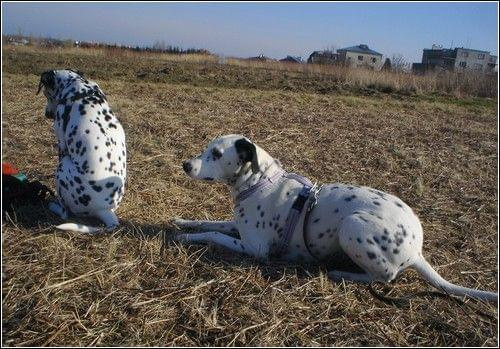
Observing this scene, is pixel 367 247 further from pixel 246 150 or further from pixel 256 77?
pixel 256 77

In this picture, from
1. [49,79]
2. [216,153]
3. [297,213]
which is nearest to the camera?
[297,213]

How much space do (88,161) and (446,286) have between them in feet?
13.1

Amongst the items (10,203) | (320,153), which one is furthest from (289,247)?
(320,153)

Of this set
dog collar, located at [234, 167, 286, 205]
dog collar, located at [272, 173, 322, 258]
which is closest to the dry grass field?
→ dog collar, located at [272, 173, 322, 258]

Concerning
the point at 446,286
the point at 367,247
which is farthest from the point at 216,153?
the point at 446,286

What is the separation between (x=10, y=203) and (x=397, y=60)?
2674cm

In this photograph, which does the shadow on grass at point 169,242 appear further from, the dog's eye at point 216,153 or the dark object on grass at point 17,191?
the dog's eye at point 216,153

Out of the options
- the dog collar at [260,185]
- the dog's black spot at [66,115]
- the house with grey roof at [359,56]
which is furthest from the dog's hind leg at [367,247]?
the house with grey roof at [359,56]

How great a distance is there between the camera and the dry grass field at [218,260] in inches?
141

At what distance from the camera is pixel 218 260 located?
4691 millimetres

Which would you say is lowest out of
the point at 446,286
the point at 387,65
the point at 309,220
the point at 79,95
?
the point at 446,286

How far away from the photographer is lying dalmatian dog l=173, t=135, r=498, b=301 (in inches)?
169

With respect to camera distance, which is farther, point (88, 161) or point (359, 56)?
point (359, 56)

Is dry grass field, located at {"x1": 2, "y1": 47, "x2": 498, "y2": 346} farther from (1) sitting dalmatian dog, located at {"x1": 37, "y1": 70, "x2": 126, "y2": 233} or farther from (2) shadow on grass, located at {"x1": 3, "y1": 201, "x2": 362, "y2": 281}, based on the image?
(1) sitting dalmatian dog, located at {"x1": 37, "y1": 70, "x2": 126, "y2": 233}
